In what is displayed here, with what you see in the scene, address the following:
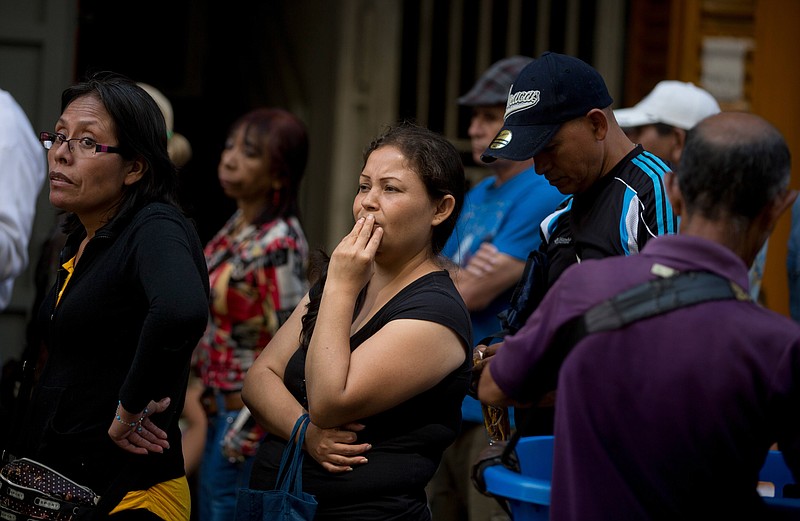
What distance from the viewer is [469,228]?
4680 mm

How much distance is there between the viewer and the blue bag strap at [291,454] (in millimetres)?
2922

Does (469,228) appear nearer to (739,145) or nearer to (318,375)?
(318,375)

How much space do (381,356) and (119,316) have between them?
70 cm

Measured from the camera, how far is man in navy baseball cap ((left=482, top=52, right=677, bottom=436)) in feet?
9.89

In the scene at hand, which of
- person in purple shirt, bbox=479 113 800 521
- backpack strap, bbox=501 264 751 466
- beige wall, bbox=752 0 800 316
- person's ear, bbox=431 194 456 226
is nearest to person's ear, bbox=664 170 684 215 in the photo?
person in purple shirt, bbox=479 113 800 521

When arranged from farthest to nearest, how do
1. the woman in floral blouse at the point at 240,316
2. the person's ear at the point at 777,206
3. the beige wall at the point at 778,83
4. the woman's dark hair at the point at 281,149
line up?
the beige wall at the point at 778,83 < the woman's dark hair at the point at 281,149 < the woman in floral blouse at the point at 240,316 < the person's ear at the point at 777,206

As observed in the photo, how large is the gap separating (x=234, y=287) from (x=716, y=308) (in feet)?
9.67

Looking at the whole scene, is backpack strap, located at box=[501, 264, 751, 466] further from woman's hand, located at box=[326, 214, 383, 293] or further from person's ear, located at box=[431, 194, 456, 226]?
person's ear, located at box=[431, 194, 456, 226]

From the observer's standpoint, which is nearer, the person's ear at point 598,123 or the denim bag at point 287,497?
the denim bag at point 287,497

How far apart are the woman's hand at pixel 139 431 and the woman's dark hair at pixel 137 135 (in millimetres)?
531

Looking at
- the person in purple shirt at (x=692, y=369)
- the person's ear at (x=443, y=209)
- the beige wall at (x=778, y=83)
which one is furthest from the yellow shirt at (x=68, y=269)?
the beige wall at (x=778, y=83)

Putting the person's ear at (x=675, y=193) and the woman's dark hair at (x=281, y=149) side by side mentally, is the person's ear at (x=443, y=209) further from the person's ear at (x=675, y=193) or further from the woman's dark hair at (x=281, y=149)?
the woman's dark hair at (x=281, y=149)

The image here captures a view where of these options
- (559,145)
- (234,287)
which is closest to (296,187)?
(234,287)

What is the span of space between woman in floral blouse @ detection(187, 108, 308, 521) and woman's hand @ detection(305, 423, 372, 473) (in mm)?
1821
